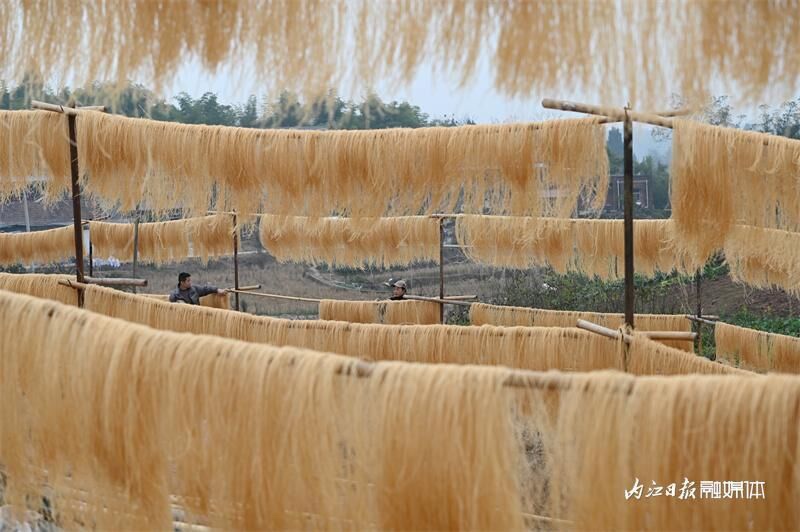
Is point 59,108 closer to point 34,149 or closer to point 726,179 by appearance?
point 34,149

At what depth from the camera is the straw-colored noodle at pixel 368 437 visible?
1.20 meters

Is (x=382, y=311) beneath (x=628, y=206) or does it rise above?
beneath

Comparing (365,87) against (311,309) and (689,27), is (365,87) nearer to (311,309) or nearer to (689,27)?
(689,27)

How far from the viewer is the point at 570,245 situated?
5.71 meters

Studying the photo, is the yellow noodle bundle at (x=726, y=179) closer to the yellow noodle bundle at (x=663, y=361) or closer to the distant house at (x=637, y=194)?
the yellow noodle bundle at (x=663, y=361)

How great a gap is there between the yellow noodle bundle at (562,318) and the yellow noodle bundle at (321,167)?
2.23 metres

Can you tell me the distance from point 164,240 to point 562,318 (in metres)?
Result: 3.82

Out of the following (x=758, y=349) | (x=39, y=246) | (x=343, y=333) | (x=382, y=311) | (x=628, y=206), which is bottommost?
(x=758, y=349)

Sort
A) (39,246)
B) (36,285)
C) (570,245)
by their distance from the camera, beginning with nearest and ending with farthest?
(36,285), (570,245), (39,246)

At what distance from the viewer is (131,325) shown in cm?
153

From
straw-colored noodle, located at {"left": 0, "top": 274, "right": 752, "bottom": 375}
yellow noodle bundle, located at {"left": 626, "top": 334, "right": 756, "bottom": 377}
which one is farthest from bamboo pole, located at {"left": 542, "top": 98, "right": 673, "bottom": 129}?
straw-colored noodle, located at {"left": 0, "top": 274, "right": 752, "bottom": 375}

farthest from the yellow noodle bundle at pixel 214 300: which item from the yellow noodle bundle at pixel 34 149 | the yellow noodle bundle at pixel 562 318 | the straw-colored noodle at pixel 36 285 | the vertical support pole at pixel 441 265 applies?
the yellow noodle bundle at pixel 34 149

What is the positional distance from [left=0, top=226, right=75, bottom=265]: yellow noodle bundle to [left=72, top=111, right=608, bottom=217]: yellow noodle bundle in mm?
4232

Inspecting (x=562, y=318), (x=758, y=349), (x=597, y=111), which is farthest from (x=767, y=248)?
(x=597, y=111)
